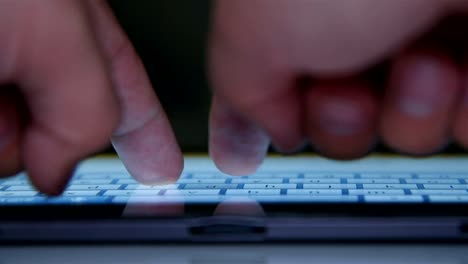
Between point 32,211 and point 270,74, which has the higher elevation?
point 270,74

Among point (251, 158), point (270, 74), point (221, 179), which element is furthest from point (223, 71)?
point (221, 179)

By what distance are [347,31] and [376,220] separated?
7.9 inches

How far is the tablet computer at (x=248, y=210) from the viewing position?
0.43 meters

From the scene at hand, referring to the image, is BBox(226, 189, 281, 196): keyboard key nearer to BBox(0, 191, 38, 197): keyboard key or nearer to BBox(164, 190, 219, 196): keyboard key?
BBox(164, 190, 219, 196): keyboard key

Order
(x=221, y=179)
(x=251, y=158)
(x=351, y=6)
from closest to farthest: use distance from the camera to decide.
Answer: (x=351, y=6) → (x=251, y=158) → (x=221, y=179)

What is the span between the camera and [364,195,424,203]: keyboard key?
0.45 m

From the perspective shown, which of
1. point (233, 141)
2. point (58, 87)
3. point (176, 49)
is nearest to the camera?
point (58, 87)

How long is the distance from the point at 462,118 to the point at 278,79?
109 millimetres

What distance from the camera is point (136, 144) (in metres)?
0.45

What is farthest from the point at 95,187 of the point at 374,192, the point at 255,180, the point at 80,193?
the point at 374,192

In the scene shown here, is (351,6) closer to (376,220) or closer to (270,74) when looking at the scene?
(270,74)

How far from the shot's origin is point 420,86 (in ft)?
0.96

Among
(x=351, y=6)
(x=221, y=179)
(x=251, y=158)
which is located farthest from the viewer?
(x=221, y=179)

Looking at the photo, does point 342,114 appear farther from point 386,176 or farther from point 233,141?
point 386,176
